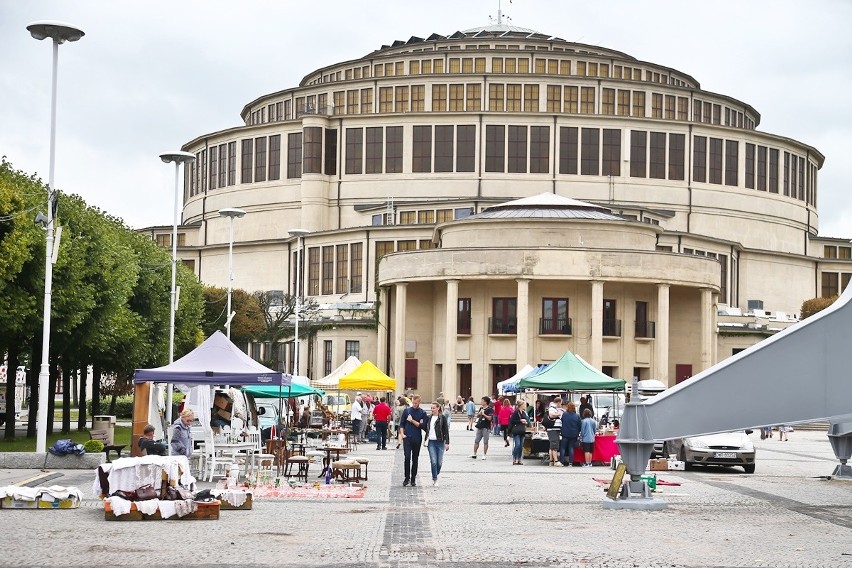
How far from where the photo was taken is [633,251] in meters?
73.6

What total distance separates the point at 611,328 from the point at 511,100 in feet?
80.3

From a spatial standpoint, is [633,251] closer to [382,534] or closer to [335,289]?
[335,289]

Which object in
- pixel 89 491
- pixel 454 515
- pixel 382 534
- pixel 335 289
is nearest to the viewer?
pixel 382 534

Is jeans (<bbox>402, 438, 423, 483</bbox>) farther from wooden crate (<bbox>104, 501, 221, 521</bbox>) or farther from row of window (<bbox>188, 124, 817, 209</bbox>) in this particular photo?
row of window (<bbox>188, 124, 817, 209</bbox>)

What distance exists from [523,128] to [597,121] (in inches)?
187

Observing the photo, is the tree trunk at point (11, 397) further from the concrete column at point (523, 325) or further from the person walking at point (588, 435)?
the concrete column at point (523, 325)

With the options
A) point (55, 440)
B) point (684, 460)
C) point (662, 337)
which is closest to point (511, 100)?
point (662, 337)

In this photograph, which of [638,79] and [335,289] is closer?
[335,289]

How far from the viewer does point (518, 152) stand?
9262 centimetres

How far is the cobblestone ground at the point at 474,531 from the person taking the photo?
16266 millimetres

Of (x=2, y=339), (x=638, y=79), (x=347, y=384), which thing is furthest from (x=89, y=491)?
(x=638, y=79)

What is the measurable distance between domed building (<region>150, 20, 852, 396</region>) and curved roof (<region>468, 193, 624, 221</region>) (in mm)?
170

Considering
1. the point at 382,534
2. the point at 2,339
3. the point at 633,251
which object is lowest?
the point at 382,534

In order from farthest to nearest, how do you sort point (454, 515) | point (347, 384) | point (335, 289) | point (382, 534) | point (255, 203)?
1. point (255, 203)
2. point (335, 289)
3. point (347, 384)
4. point (454, 515)
5. point (382, 534)
